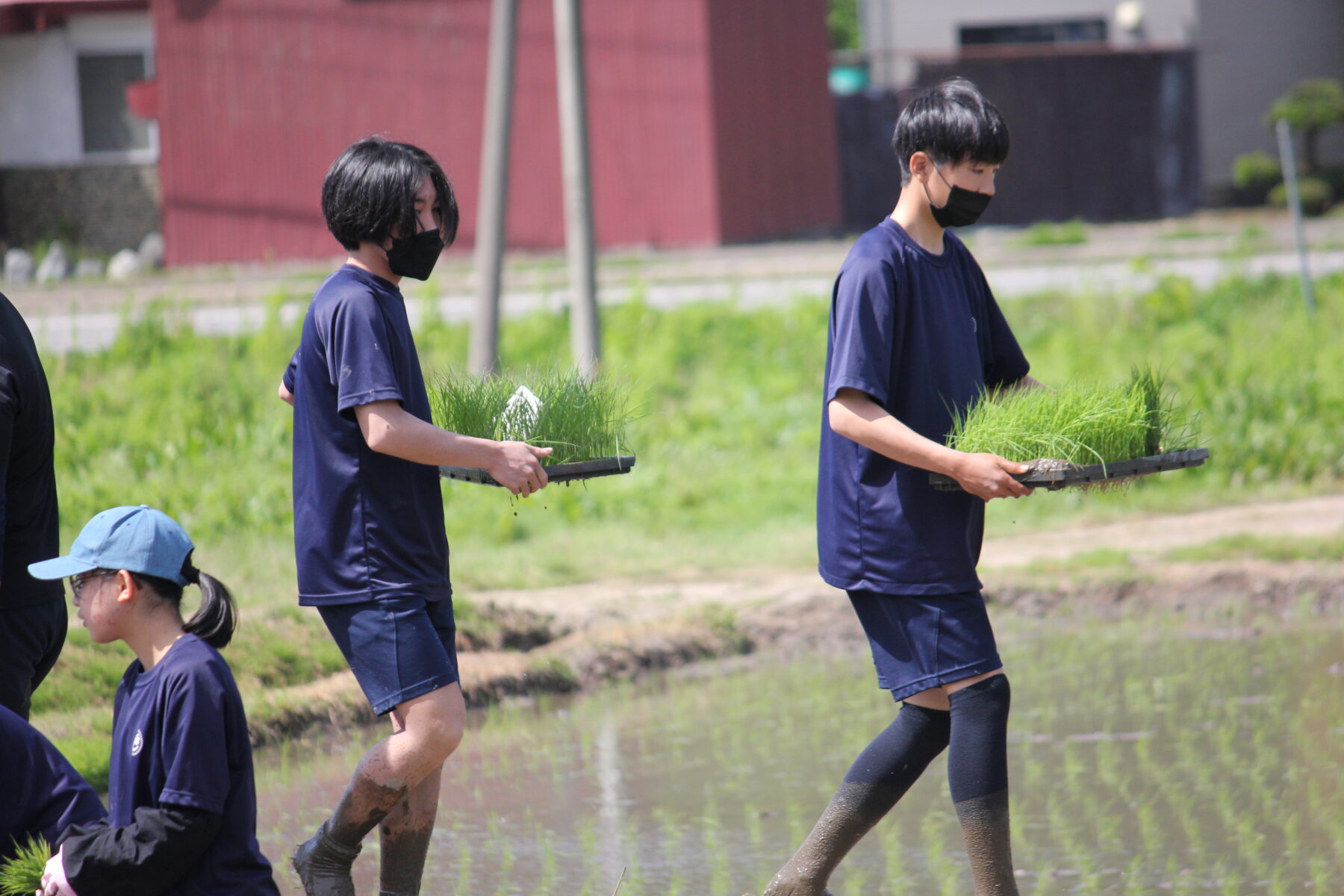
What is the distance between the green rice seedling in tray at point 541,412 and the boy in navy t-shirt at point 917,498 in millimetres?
683

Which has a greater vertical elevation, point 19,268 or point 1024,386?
point 19,268

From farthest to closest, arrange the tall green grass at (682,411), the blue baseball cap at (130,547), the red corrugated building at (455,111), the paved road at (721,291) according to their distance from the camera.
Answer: the red corrugated building at (455,111) < the paved road at (721,291) < the tall green grass at (682,411) < the blue baseball cap at (130,547)

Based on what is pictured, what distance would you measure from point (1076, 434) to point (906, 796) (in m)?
1.88

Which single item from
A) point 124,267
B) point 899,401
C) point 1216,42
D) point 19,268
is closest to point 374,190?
point 899,401

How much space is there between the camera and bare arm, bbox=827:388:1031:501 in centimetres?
344

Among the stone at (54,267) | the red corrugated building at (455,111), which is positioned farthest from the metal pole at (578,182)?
the stone at (54,267)

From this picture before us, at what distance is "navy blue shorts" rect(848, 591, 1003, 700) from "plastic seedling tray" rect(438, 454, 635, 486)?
671 millimetres

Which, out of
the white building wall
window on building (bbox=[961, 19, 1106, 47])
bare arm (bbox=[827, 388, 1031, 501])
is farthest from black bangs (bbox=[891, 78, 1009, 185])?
window on building (bbox=[961, 19, 1106, 47])

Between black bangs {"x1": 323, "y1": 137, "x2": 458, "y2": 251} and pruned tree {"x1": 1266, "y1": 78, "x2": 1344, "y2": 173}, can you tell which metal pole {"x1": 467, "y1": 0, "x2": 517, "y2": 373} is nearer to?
black bangs {"x1": 323, "y1": 137, "x2": 458, "y2": 251}

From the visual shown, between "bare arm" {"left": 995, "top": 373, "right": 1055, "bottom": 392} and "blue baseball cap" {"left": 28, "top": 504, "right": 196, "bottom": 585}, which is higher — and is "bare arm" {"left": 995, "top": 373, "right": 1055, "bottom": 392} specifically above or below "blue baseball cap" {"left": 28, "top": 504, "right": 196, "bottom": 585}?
above

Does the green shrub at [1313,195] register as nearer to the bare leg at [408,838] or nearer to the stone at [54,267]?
the stone at [54,267]

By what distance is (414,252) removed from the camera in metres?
3.73

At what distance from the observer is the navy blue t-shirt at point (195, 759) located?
2941 mm

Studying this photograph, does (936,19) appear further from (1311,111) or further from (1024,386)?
(1024,386)
